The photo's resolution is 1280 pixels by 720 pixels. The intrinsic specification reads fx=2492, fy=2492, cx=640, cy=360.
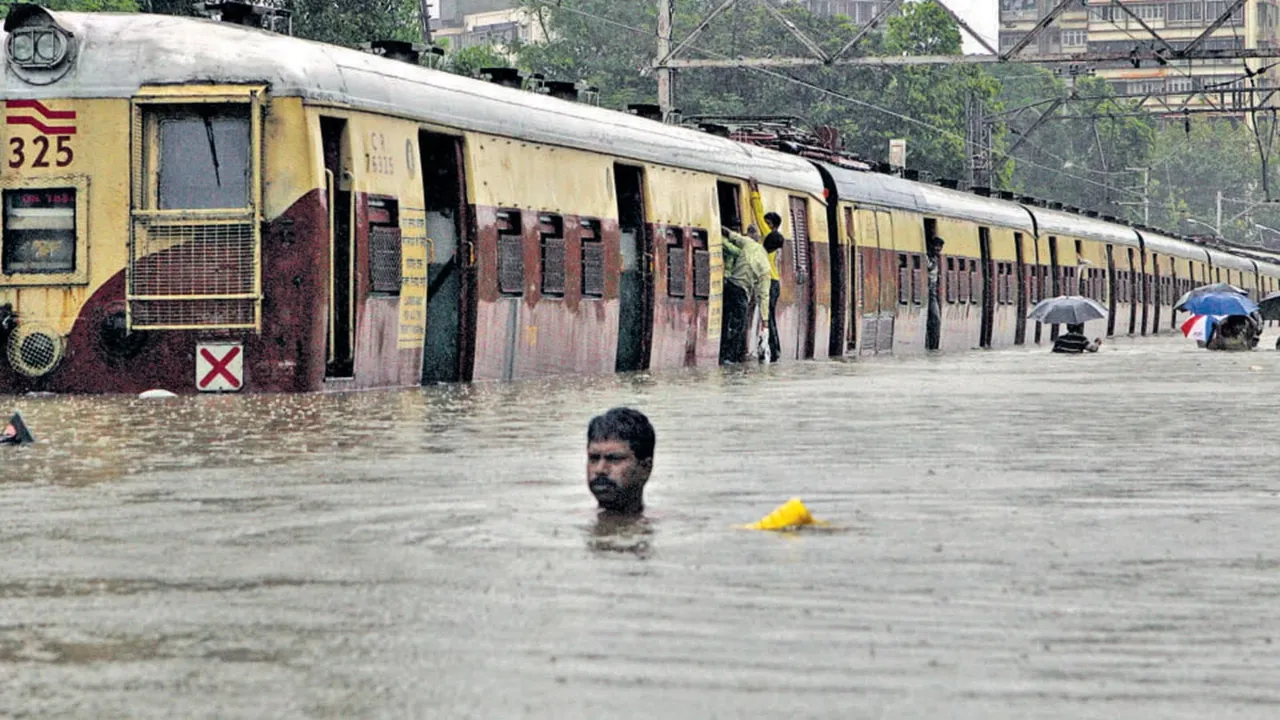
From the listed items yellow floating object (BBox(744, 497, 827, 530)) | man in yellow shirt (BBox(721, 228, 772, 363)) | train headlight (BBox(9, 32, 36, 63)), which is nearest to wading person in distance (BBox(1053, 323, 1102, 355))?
man in yellow shirt (BBox(721, 228, 772, 363))

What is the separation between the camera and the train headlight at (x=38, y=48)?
1759 centimetres

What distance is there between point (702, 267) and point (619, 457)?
58.1 feet

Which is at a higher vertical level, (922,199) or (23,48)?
(23,48)

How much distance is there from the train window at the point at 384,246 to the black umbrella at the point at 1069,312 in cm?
1844

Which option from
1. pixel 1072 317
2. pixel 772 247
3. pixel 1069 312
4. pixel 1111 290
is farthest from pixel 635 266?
pixel 1111 290

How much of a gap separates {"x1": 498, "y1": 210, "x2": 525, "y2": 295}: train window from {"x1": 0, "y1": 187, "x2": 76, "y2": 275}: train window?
13.2 ft

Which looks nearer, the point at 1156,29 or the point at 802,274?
the point at 802,274

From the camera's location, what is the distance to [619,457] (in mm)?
8773

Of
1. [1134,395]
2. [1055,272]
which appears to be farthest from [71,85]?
[1055,272]

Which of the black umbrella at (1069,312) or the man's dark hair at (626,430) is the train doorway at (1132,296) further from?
the man's dark hair at (626,430)

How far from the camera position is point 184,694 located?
16.9ft

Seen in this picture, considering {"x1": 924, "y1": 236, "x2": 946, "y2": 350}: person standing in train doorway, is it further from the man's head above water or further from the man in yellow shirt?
the man's head above water

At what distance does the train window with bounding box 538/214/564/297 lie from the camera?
21578 millimetres

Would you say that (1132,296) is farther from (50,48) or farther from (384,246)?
(50,48)
